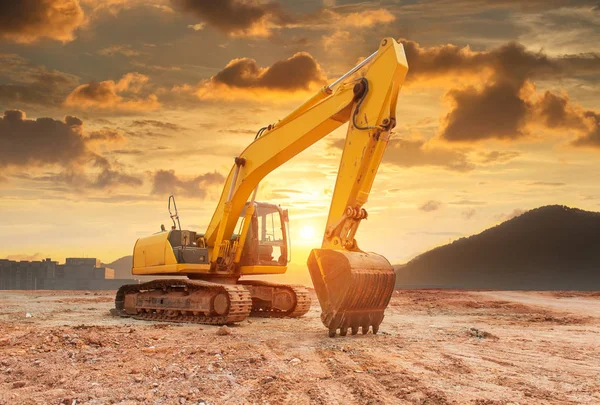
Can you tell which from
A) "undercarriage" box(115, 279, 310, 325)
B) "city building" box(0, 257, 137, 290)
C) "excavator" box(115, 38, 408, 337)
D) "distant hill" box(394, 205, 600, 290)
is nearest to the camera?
"excavator" box(115, 38, 408, 337)

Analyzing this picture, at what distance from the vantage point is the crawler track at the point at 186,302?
13.2m

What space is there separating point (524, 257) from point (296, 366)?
69263mm

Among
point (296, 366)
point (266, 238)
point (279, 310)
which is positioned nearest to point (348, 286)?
point (296, 366)

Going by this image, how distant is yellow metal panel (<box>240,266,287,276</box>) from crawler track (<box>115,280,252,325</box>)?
1.05 metres

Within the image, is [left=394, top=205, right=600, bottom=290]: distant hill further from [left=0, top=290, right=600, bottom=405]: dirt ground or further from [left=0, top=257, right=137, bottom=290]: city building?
[left=0, top=290, right=600, bottom=405]: dirt ground

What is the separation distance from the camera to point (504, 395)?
639cm

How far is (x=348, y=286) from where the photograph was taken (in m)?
9.88

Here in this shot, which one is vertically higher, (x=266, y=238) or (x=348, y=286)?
(x=266, y=238)

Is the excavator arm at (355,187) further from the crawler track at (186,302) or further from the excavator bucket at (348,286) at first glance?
the crawler track at (186,302)

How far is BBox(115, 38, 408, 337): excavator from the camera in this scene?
34.0ft

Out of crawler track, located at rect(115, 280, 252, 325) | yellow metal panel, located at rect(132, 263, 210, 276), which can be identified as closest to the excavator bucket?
crawler track, located at rect(115, 280, 252, 325)

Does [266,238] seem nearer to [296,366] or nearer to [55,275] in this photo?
[296,366]

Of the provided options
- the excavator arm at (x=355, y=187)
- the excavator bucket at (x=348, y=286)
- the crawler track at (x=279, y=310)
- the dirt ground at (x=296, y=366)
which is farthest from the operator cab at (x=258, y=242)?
the excavator bucket at (x=348, y=286)

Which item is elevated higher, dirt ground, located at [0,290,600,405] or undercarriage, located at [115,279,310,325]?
undercarriage, located at [115,279,310,325]
